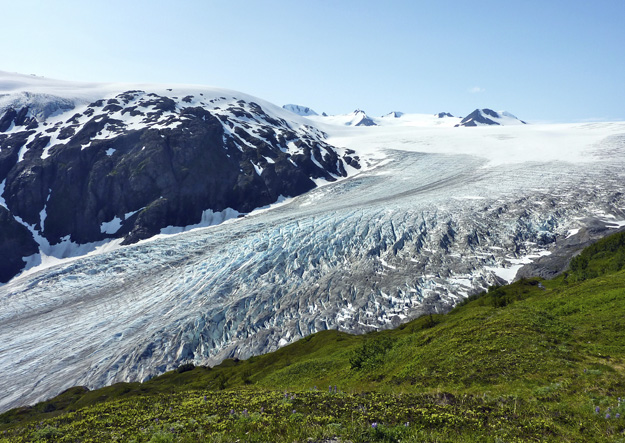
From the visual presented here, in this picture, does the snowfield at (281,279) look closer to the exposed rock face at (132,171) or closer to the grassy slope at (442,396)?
the grassy slope at (442,396)

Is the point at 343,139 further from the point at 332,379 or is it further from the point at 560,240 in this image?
the point at 332,379

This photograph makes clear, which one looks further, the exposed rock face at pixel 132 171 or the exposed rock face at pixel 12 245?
the exposed rock face at pixel 132 171

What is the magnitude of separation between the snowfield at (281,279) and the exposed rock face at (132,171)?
29798 millimetres

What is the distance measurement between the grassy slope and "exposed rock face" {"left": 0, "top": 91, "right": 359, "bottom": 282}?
81.1 meters

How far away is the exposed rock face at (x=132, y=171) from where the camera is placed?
8838 centimetres

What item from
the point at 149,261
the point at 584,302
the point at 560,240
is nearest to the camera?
the point at 584,302

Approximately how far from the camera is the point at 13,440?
750 cm

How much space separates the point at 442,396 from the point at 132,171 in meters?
106

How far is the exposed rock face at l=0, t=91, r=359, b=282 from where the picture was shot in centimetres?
8838

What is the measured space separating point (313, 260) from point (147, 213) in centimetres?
5742

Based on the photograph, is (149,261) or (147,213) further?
(147,213)

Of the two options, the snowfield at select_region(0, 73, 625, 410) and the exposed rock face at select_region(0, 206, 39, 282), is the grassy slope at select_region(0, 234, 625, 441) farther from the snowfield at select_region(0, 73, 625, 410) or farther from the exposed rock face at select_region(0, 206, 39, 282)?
the exposed rock face at select_region(0, 206, 39, 282)

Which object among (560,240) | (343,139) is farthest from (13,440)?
(343,139)

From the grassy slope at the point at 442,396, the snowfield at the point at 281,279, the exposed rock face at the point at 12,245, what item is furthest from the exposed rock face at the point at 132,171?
the grassy slope at the point at 442,396
